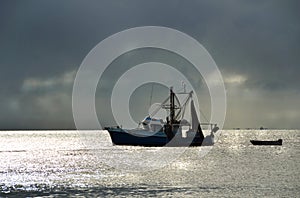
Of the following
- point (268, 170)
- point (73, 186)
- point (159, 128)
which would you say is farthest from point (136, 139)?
point (73, 186)

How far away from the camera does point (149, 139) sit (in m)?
158

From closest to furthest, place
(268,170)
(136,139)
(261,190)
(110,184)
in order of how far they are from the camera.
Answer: (261,190) → (110,184) → (268,170) → (136,139)

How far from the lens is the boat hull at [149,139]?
155000mm

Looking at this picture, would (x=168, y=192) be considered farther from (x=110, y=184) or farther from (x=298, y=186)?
(x=298, y=186)

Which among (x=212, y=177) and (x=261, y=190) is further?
(x=212, y=177)

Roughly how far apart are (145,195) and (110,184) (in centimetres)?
1107

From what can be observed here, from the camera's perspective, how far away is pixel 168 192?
60031 mm

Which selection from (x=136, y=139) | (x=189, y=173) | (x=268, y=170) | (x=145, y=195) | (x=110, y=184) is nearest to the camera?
(x=145, y=195)

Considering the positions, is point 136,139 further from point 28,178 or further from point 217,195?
point 217,195

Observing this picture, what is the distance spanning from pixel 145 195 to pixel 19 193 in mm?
14174

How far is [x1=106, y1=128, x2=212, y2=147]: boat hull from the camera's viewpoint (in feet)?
509

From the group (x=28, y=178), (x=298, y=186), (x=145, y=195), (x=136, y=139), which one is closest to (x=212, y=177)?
(x=298, y=186)

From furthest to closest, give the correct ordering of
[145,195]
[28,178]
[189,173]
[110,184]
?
[189,173], [28,178], [110,184], [145,195]

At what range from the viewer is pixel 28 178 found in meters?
76.1
